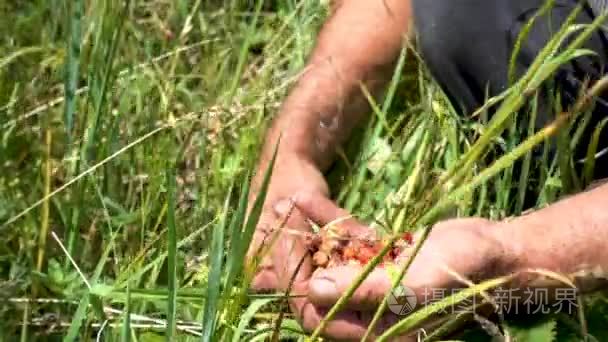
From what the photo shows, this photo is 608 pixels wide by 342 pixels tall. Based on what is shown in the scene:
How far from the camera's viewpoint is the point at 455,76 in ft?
4.49

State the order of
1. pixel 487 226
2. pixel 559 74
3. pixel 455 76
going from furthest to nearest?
pixel 455 76, pixel 559 74, pixel 487 226

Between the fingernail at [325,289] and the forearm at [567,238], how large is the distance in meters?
0.19

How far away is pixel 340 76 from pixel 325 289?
0.49 m

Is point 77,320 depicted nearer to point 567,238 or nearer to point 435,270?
point 435,270

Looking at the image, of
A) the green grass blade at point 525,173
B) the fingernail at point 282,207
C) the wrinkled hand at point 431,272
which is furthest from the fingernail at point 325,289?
the green grass blade at point 525,173

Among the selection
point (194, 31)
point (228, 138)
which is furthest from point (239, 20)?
point (228, 138)

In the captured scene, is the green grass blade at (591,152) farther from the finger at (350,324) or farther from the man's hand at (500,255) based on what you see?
the finger at (350,324)

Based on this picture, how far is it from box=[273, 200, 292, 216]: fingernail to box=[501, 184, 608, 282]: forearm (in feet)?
1.03

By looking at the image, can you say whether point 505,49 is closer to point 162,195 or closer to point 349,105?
point 349,105

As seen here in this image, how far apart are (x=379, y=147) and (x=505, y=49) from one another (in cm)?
27

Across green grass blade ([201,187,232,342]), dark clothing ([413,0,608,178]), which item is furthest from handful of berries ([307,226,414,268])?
dark clothing ([413,0,608,178])

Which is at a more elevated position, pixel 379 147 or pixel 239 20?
pixel 239 20

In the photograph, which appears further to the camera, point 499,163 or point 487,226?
point 487,226

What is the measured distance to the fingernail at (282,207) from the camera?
3.96 ft
